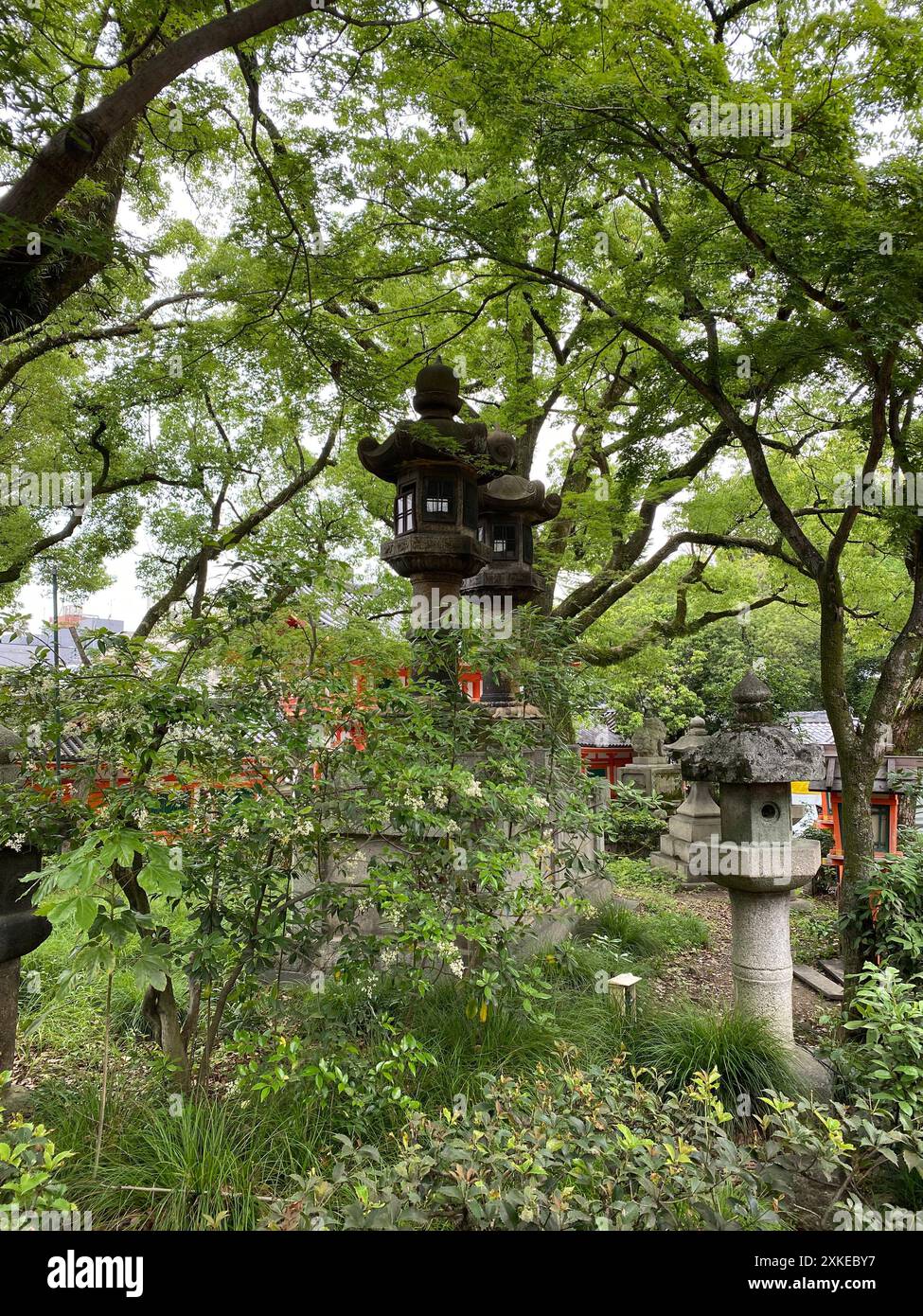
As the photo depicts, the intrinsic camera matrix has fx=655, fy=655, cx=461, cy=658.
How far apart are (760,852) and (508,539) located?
3.96 meters

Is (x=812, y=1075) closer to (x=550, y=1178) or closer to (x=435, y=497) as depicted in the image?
(x=550, y=1178)

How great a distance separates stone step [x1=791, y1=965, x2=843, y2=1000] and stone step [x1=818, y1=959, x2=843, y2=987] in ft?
0.17

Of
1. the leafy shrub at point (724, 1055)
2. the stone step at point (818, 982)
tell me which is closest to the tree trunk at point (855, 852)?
the leafy shrub at point (724, 1055)

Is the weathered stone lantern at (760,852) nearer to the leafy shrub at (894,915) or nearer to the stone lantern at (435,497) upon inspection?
the leafy shrub at (894,915)

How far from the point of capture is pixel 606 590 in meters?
9.92

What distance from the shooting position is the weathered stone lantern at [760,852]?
157 inches

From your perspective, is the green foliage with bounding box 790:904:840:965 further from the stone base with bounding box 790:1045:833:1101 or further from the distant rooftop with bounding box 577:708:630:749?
the distant rooftop with bounding box 577:708:630:749

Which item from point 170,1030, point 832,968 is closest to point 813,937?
point 832,968

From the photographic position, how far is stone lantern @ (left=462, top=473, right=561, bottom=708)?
22.0 feet

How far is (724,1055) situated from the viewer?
3.45 meters

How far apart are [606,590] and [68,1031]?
820 cm

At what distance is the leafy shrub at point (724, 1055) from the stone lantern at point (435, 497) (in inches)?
123

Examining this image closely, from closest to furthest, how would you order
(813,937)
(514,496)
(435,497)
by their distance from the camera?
(435,497)
(514,496)
(813,937)

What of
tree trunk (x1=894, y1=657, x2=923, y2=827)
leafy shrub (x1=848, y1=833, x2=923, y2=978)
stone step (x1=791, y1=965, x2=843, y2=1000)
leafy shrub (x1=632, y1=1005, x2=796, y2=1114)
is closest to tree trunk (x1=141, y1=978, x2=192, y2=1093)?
leafy shrub (x1=632, y1=1005, x2=796, y2=1114)
